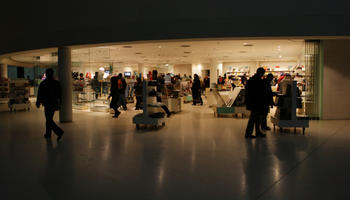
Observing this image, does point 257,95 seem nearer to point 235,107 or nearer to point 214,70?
point 235,107

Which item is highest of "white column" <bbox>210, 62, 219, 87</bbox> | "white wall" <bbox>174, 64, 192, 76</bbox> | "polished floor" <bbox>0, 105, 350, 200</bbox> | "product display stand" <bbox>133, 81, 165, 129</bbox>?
"white wall" <bbox>174, 64, 192, 76</bbox>

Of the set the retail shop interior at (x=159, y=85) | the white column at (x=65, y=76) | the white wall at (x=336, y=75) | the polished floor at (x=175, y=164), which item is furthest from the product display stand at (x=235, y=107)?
the white column at (x=65, y=76)

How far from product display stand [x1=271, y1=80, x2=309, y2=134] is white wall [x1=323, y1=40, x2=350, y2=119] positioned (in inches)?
114

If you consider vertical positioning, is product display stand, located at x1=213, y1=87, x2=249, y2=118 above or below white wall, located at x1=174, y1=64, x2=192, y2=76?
below

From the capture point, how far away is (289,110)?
7.91m

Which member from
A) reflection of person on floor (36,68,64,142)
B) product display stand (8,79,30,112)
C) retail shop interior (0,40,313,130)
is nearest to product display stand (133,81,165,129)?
retail shop interior (0,40,313,130)

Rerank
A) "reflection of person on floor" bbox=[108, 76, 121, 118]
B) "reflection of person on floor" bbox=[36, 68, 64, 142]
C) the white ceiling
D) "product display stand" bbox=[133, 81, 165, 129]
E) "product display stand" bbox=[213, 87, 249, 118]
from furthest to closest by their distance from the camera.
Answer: the white ceiling → "reflection of person on floor" bbox=[108, 76, 121, 118] → "product display stand" bbox=[213, 87, 249, 118] → "product display stand" bbox=[133, 81, 165, 129] → "reflection of person on floor" bbox=[36, 68, 64, 142]

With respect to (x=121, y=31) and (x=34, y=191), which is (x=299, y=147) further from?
(x=121, y=31)

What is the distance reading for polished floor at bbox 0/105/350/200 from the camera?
12.3ft

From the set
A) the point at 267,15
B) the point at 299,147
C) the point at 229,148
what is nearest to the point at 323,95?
the point at 267,15

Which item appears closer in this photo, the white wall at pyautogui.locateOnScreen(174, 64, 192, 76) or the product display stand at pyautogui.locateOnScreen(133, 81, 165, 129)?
the product display stand at pyautogui.locateOnScreen(133, 81, 165, 129)

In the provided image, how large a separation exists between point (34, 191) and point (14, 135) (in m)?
4.71

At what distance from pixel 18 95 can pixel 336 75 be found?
1387cm

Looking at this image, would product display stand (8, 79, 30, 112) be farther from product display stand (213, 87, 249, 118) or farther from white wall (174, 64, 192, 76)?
white wall (174, 64, 192, 76)
